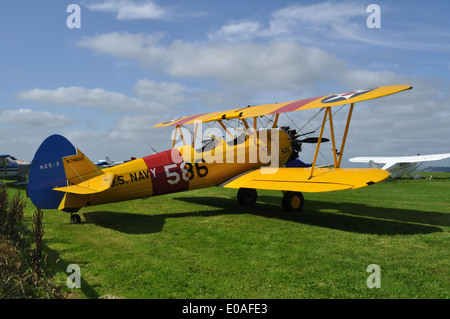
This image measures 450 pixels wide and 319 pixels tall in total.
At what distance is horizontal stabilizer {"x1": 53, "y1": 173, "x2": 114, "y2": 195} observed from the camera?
23.9 ft

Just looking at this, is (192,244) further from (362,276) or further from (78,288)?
(362,276)

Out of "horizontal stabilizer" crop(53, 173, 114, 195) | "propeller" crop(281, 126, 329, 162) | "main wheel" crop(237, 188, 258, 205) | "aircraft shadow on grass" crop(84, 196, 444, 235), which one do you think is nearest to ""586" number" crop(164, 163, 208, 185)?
"aircraft shadow on grass" crop(84, 196, 444, 235)

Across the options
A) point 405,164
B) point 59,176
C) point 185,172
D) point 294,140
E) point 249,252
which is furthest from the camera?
point 405,164

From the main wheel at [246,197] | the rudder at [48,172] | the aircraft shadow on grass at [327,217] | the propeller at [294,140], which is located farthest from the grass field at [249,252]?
the propeller at [294,140]

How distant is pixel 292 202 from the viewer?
9531 millimetres

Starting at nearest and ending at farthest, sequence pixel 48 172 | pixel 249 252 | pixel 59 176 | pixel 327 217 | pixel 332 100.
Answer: pixel 249 252 → pixel 48 172 → pixel 59 176 → pixel 332 100 → pixel 327 217

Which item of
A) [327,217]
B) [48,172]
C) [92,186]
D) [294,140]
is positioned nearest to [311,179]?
[327,217]

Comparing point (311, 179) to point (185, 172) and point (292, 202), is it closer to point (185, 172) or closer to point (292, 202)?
point (292, 202)

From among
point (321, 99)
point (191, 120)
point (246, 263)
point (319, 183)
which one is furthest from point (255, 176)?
point (246, 263)

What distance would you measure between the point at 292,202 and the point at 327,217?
1125 mm

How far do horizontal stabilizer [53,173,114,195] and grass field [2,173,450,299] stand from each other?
0.90 m

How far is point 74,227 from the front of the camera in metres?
7.56

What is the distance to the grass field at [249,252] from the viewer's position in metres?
4.09
